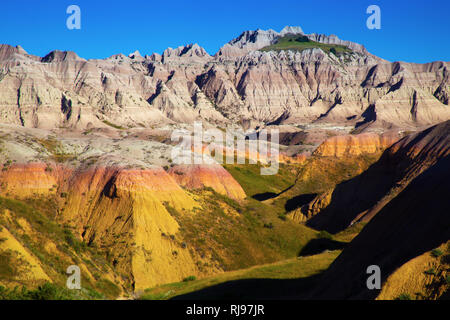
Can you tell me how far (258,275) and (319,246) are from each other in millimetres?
14786

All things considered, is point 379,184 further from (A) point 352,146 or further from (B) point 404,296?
(B) point 404,296

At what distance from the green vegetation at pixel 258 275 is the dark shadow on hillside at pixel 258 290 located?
127 cm

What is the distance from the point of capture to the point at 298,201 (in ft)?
241

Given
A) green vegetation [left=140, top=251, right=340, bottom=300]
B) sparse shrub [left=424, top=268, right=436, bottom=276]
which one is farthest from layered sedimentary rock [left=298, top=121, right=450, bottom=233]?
sparse shrub [left=424, top=268, right=436, bottom=276]

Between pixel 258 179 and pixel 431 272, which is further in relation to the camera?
pixel 258 179

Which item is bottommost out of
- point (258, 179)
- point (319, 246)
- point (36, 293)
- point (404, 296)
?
point (319, 246)

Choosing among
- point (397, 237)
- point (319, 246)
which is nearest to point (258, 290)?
point (397, 237)

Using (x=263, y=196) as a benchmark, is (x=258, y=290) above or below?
below

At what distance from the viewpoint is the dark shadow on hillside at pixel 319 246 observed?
4725 cm

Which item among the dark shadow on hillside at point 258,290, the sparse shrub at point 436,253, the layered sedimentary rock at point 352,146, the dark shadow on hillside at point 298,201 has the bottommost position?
the dark shadow on hillside at point 258,290

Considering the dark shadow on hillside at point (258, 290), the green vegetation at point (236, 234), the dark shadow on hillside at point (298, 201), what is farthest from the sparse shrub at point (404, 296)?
the dark shadow on hillside at point (298, 201)

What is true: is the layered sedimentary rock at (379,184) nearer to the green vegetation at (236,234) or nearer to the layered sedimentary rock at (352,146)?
the green vegetation at (236,234)

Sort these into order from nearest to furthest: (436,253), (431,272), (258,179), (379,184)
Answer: (431,272) → (436,253) → (379,184) → (258,179)

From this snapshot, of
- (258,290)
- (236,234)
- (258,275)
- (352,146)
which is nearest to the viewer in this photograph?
(258,290)
